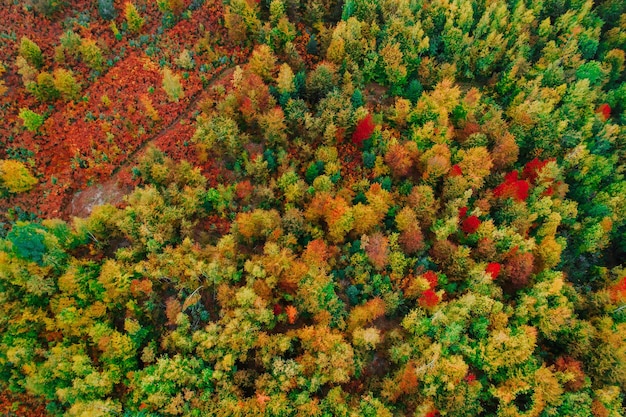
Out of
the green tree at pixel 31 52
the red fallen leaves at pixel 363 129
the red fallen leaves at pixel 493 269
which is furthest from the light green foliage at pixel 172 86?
the red fallen leaves at pixel 493 269

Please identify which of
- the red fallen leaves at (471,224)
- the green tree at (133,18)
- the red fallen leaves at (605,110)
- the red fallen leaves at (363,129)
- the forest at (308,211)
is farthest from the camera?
the red fallen leaves at (605,110)

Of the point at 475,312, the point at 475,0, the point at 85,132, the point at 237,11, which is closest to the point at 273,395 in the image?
the point at 475,312

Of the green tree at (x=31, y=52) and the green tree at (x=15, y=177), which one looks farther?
the green tree at (x=31, y=52)

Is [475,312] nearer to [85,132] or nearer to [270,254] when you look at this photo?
[270,254]

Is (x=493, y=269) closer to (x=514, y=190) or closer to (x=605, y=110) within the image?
(x=514, y=190)

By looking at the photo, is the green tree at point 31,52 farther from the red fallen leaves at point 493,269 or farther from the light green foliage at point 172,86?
the red fallen leaves at point 493,269

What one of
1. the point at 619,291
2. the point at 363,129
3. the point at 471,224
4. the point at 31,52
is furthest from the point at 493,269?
the point at 31,52

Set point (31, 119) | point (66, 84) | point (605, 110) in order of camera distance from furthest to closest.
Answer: point (605, 110)
point (66, 84)
point (31, 119)
